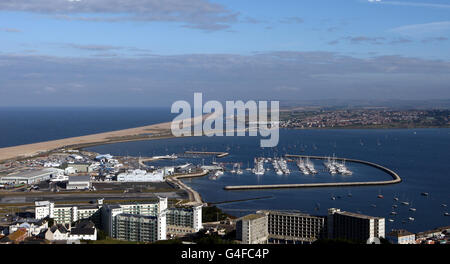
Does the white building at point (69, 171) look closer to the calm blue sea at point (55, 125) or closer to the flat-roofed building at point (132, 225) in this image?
the flat-roofed building at point (132, 225)

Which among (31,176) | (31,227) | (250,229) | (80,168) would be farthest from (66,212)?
(80,168)

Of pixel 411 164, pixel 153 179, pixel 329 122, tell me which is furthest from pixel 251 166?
pixel 329 122

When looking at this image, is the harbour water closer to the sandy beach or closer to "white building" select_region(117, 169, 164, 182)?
"white building" select_region(117, 169, 164, 182)

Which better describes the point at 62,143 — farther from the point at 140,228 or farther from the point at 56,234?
the point at 56,234

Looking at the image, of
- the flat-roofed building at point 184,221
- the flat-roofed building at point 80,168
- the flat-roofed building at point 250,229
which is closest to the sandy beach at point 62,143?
the flat-roofed building at point 80,168

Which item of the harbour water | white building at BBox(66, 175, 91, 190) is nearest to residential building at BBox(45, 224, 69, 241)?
the harbour water
